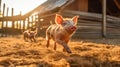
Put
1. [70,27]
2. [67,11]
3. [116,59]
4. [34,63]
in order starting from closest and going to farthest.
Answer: [34,63] < [116,59] < [70,27] < [67,11]

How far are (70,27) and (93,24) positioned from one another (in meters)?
10.7

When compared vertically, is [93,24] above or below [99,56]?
above

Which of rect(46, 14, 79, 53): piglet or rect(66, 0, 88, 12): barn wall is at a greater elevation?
rect(66, 0, 88, 12): barn wall

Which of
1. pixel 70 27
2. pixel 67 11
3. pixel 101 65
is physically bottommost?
pixel 101 65

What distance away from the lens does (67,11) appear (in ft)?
60.0

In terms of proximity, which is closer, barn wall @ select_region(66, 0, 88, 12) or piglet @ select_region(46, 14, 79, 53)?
piglet @ select_region(46, 14, 79, 53)

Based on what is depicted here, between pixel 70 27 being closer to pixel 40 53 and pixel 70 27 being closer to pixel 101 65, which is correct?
pixel 40 53

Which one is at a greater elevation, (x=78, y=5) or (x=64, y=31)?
(x=78, y=5)

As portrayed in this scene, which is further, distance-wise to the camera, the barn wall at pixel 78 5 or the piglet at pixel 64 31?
the barn wall at pixel 78 5

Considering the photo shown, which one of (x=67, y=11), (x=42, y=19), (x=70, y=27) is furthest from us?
(x=42, y=19)

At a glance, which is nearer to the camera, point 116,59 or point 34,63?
point 34,63

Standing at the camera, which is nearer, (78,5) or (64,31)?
(64,31)

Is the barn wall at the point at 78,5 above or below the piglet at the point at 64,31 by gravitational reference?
above

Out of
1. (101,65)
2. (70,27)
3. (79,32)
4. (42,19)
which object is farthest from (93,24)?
(101,65)
